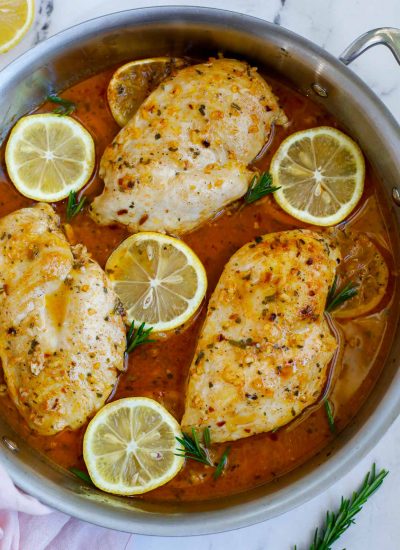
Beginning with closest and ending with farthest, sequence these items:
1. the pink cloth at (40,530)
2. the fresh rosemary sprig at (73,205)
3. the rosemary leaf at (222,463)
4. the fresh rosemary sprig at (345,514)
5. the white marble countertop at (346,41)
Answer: the pink cloth at (40,530), the rosemary leaf at (222,463), the fresh rosemary sprig at (73,205), the fresh rosemary sprig at (345,514), the white marble countertop at (346,41)

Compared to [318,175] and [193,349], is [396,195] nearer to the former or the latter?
Result: [318,175]

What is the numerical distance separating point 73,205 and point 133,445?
4.06 ft

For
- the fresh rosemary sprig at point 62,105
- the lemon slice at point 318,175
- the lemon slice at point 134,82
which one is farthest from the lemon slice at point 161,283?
the fresh rosemary sprig at point 62,105

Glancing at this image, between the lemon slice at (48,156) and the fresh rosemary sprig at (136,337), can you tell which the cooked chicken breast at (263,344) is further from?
the lemon slice at (48,156)

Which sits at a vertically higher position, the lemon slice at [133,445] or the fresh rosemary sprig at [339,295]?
the fresh rosemary sprig at [339,295]

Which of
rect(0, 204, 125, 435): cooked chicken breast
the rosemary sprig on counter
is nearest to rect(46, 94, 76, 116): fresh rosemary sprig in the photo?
rect(0, 204, 125, 435): cooked chicken breast

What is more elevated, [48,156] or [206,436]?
[48,156]

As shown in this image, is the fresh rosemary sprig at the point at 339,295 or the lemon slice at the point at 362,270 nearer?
the fresh rosemary sprig at the point at 339,295

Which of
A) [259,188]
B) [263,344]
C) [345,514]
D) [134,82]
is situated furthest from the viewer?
[134,82]

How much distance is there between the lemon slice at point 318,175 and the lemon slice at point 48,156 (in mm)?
998

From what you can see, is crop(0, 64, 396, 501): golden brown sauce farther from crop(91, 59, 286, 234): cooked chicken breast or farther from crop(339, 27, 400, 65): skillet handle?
crop(339, 27, 400, 65): skillet handle

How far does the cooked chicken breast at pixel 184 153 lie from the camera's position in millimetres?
3625

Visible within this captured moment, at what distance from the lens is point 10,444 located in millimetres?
3713

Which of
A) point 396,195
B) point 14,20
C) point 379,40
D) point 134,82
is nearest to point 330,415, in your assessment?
point 396,195
